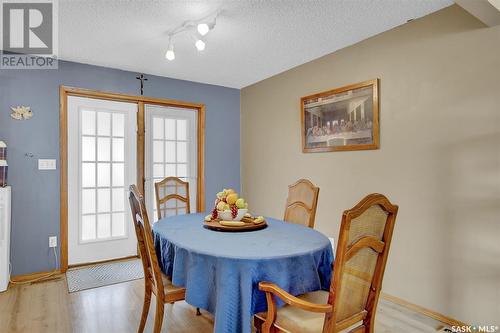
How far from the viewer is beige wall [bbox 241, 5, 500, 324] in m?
2.15

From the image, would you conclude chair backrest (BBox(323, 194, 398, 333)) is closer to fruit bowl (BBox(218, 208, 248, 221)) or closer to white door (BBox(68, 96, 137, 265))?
fruit bowl (BBox(218, 208, 248, 221))

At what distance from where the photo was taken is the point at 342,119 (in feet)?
10.4

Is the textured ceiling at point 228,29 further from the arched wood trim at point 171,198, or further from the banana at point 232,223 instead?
the banana at point 232,223

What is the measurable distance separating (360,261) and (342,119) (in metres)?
2.07

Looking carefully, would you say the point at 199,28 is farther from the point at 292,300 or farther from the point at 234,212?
the point at 292,300

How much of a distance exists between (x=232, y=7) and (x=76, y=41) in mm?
1642

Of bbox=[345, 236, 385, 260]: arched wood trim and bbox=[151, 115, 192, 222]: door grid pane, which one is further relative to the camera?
bbox=[151, 115, 192, 222]: door grid pane

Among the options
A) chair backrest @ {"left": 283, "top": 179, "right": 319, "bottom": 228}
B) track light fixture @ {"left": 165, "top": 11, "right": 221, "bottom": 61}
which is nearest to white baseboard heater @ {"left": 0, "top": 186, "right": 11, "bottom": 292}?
track light fixture @ {"left": 165, "top": 11, "right": 221, "bottom": 61}

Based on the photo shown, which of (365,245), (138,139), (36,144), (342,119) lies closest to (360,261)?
(365,245)

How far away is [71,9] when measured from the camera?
7.76 feet

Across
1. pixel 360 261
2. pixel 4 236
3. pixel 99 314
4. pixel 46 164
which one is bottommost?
pixel 99 314

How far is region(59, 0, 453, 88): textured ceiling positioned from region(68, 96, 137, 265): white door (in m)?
0.61

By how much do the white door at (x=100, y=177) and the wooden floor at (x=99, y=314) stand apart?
82 cm

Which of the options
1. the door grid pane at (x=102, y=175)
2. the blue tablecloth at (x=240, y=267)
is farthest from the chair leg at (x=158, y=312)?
the door grid pane at (x=102, y=175)
